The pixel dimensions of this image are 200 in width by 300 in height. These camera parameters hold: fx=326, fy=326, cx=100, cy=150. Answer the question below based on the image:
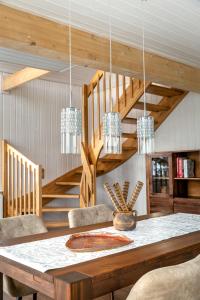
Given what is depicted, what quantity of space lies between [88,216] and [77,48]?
58.7 inches

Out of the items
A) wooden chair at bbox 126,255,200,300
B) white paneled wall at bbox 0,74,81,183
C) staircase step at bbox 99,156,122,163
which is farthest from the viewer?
staircase step at bbox 99,156,122,163

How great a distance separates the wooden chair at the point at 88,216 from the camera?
280cm

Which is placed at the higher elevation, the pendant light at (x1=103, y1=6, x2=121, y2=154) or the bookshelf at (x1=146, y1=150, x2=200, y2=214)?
the pendant light at (x1=103, y1=6, x2=121, y2=154)

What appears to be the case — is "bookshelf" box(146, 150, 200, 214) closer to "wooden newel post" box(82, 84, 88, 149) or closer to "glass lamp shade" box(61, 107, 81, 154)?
"wooden newel post" box(82, 84, 88, 149)

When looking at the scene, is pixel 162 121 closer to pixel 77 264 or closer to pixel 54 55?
pixel 54 55

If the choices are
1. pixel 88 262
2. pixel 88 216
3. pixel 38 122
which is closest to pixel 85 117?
pixel 38 122

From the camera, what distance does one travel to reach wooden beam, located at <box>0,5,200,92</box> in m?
2.49

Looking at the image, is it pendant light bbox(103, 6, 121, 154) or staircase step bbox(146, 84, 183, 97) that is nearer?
pendant light bbox(103, 6, 121, 154)

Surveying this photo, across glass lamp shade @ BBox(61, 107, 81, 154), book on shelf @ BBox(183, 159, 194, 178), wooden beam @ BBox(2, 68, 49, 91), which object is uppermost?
wooden beam @ BBox(2, 68, 49, 91)

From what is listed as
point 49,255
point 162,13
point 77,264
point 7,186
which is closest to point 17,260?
point 49,255

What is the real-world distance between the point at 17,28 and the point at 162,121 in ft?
10.9

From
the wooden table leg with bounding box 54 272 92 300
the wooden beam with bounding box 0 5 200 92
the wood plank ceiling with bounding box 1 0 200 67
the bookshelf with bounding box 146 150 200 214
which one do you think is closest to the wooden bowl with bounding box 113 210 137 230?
the wooden table leg with bounding box 54 272 92 300

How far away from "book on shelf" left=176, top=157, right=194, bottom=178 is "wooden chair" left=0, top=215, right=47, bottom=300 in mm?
2730

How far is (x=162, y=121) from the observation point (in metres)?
5.32
